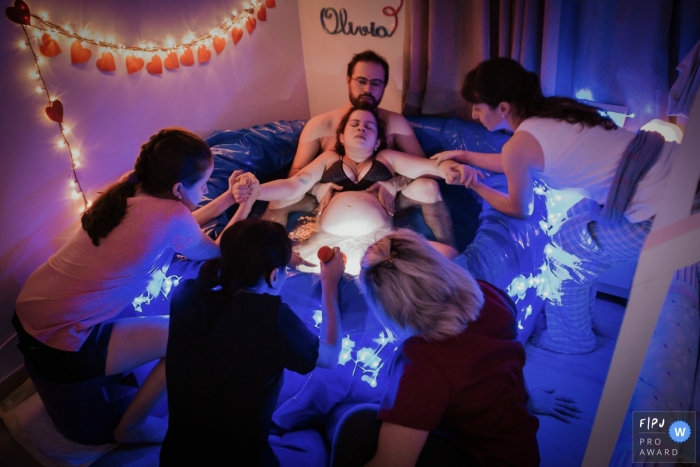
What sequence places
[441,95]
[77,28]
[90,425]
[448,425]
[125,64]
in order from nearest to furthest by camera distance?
[448,425] → [90,425] → [77,28] → [125,64] → [441,95]

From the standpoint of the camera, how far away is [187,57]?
8.43 feet

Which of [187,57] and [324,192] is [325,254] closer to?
[324,192]

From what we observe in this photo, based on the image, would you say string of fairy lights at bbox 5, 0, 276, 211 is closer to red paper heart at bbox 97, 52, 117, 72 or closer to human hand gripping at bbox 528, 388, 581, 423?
red paper heart at bbox 97, 52, 117, 72

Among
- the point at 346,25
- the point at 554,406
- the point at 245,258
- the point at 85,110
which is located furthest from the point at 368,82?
the point at 554,406

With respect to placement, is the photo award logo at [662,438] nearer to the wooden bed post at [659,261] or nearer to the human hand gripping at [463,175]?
the wooden bed post at [659,261]

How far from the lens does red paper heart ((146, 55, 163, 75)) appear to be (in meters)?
2.41

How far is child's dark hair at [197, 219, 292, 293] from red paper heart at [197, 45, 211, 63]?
1.65 meters

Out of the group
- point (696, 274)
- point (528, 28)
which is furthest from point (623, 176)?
point (528, 28)

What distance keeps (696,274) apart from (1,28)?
2.68m

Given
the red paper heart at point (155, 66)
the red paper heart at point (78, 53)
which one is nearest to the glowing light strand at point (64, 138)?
the red paper heart at point (78, 53)

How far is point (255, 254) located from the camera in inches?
51.1

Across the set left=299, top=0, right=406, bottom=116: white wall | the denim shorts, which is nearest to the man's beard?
left=299, top=0, right=406, bottom=116: white wall

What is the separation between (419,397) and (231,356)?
1.49 feet

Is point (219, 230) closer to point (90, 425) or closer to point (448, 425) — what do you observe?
point (90, 425)
